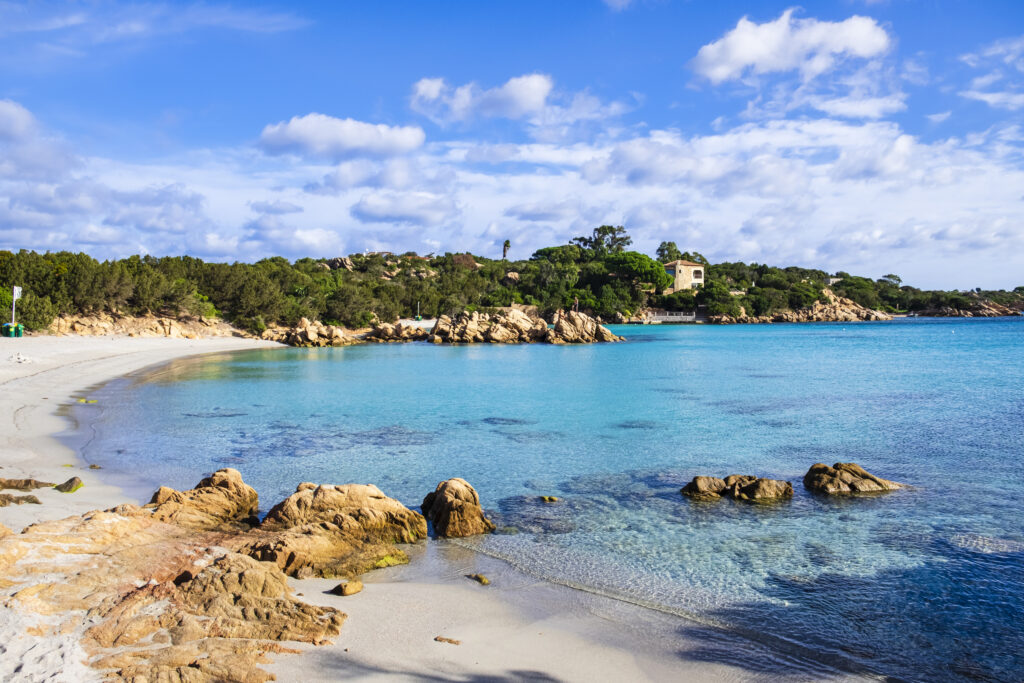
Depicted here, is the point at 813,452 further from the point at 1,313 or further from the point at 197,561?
the point at 1,313

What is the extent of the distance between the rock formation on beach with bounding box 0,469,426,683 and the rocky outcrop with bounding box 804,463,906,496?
707 centimetres

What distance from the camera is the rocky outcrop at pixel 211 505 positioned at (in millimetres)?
8125

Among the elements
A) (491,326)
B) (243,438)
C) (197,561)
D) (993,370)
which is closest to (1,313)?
(243,438)

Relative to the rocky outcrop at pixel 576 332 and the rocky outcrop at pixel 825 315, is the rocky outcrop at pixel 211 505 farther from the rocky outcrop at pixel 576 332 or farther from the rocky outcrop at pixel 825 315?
the rocky outcrop at pixel 825 315

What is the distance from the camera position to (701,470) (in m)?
13.0

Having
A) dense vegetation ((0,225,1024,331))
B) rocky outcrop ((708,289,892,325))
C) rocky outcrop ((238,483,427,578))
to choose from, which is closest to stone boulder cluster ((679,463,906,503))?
rocky outcrop ((238,483,427,578))

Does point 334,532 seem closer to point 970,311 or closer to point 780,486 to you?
point 780,486

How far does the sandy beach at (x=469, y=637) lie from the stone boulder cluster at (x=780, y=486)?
448cm

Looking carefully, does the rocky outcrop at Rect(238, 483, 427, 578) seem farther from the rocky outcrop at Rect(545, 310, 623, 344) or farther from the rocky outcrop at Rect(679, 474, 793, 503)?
the rocky outcrop at Rect(545, 310, 623, 344)

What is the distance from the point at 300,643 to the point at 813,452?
12601 millimetres

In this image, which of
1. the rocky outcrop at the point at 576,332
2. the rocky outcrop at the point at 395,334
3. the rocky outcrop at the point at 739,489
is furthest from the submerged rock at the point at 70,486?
the rocky outcrop at the point at 576,332

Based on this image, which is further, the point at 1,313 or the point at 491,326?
the point at 491,326

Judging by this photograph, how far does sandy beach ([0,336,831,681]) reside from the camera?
16.5 feet

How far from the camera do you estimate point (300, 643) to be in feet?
17.6
